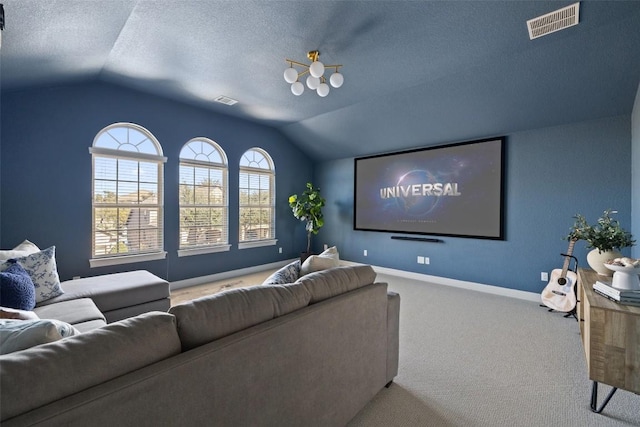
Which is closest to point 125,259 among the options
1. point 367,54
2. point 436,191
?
point 367,54

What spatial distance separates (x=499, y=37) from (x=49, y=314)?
14.4 feet

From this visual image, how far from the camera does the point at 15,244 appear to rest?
320cm

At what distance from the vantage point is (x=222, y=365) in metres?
1.07

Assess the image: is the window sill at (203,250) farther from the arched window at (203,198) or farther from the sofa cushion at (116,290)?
the sofa cushion at (116,290)

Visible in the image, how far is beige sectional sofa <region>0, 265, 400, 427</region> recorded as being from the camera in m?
0.77

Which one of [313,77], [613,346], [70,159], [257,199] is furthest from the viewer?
[257,199]

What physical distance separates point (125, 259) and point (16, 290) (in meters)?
2.06

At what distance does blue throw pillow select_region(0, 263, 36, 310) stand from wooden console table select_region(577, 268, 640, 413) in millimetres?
3791

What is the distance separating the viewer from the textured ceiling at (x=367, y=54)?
89.6 inches

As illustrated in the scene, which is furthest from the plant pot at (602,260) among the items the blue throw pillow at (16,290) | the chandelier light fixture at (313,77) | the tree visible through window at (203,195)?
the tree visible through window at (203,195)

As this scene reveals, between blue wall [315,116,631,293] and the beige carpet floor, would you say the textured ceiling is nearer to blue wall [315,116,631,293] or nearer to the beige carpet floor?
blue wall [315,116,631,293]

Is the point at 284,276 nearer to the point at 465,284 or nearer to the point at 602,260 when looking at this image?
the point at 602,260

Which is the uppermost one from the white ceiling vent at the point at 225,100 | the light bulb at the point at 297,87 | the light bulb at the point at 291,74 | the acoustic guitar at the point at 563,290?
the white ceiling vent at the point at 225,100

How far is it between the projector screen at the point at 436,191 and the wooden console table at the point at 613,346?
2.58 m
